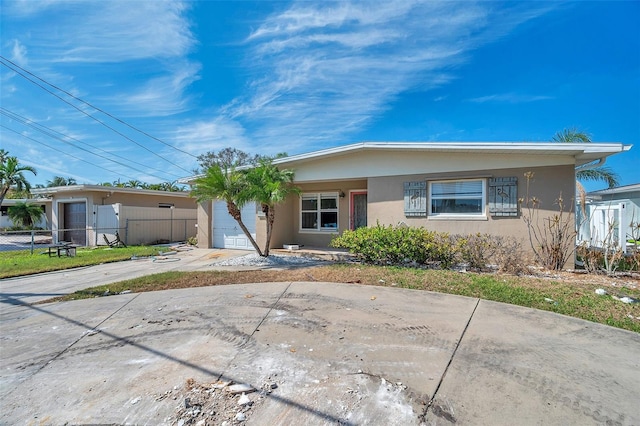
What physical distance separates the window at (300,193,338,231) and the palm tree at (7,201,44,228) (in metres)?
23.0

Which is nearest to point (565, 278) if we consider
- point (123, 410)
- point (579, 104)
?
point (123, 410)

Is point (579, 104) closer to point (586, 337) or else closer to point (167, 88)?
point (586, 337)

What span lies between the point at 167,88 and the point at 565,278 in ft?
51.9

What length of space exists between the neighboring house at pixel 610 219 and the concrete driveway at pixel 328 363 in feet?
19.0

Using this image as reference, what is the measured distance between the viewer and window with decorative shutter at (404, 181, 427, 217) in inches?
372

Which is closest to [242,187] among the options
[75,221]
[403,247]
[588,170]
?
[403,247]

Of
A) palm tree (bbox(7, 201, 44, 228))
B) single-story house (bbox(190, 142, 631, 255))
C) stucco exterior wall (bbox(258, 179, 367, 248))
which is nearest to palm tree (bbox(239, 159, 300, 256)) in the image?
single-story house (bbox(190, 142, 631, 255))

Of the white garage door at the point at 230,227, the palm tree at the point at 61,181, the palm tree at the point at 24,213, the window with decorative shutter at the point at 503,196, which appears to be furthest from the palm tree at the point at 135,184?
the window with decorative shutter at the point at 503,196

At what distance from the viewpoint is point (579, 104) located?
51.4ft

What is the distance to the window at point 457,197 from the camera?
8943 millimetres

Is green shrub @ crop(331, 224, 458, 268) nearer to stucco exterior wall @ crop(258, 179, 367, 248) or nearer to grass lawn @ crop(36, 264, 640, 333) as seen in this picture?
grass lawn @ crop(36, 264, 640, 333)

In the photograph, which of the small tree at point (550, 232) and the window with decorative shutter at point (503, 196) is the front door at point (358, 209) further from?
the small tree at point (550, 232)

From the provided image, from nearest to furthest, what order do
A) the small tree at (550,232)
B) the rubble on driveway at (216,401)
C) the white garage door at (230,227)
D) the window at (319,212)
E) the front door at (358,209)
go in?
the rubble on driveway at (216,401)
the small tree at (550,232)
the front door at (358,209)
the window at (319,212)
the white garage door at (230,227)

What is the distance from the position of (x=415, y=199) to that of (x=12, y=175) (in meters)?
23.2
